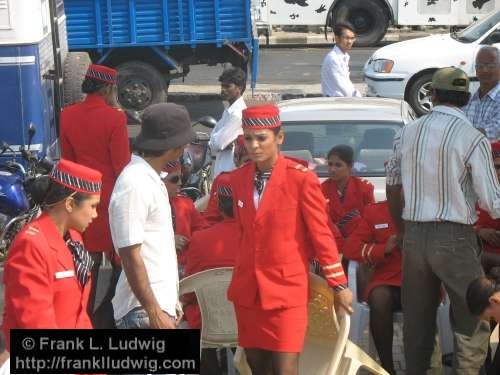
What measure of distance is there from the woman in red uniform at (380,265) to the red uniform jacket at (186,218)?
101 cm

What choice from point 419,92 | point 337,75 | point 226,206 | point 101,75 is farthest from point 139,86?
point 226,206

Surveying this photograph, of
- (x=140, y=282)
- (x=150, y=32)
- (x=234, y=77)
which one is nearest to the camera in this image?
(x=140, y=282)

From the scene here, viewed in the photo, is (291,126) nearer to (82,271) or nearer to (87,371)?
(82,271)

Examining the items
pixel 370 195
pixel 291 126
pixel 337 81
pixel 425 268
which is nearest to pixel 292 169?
pixel 425 268

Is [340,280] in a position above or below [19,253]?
below

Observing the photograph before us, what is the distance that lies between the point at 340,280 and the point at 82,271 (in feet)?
4.27

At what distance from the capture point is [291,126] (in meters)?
8.41

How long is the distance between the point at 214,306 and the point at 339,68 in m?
5.29

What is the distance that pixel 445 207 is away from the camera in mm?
5570

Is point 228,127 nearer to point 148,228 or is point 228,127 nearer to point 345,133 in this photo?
point 345,133

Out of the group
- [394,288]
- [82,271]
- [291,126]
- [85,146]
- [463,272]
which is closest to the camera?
[82,271]

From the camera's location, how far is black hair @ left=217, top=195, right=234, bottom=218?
20.9 feet

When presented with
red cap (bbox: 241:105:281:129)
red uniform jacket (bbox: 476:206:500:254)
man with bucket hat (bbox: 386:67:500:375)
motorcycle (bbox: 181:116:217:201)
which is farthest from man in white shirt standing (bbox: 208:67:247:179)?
red cap (bbox: 241:105:281:129)

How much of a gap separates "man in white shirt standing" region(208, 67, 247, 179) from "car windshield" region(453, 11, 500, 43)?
744cm
